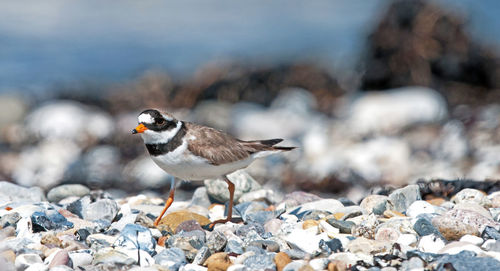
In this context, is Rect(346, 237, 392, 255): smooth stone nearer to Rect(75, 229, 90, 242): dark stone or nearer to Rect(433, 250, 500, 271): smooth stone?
Rect(433, 250, 500, 271): smooth stone

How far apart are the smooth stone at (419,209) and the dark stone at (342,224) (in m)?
0.68

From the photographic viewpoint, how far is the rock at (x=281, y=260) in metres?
3.55

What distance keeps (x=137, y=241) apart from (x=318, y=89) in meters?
10.8

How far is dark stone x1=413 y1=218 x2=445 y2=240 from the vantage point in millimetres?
4027

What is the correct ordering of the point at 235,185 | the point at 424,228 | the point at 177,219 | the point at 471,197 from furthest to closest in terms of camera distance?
the point at 235,185
the point at 471,197
the point at 177,219
the point at 424,228

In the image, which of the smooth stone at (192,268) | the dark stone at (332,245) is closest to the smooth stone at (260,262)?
the smooth stone at (192,268)

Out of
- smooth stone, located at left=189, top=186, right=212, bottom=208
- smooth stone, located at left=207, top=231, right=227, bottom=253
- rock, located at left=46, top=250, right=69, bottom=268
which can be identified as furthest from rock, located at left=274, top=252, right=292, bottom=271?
smooth stone, located at left=189, top=186, right=212, bottom=208

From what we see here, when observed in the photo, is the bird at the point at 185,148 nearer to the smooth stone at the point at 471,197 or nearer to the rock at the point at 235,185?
the rock at the point at 235,185

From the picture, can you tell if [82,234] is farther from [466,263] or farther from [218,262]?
[466,263]

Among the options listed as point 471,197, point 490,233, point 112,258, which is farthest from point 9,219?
point 471,197

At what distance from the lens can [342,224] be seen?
166 inches

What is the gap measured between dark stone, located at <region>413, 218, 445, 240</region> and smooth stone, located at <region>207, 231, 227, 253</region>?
138 cm

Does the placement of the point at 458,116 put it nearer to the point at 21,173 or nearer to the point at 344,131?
the point at 344,131

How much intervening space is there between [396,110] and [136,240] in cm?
859
